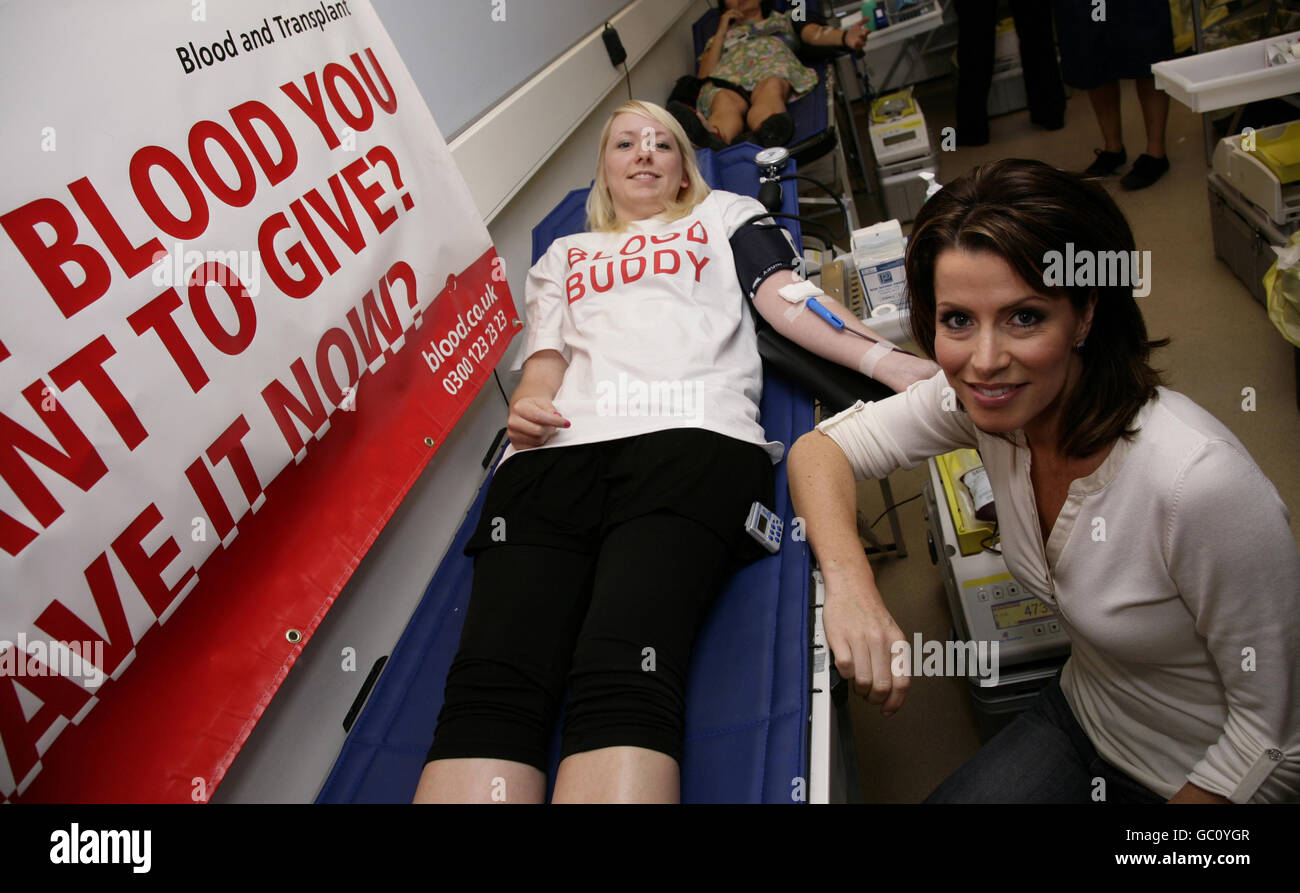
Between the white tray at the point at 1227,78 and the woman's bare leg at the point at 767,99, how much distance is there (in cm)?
151

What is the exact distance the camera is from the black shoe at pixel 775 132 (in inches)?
119

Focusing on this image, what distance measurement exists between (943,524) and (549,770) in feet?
3.14

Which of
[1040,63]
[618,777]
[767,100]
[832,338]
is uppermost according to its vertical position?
[767,100]

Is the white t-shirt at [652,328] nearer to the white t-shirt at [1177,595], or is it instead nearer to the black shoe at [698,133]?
Answer: the white t-shirt at [1177,595]

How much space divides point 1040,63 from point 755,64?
1603 mm

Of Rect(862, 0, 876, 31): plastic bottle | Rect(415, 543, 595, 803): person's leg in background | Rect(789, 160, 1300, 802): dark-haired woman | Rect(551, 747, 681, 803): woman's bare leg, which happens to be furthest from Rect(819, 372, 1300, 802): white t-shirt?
Rect(862, 0, 876, 31): plastic bottle

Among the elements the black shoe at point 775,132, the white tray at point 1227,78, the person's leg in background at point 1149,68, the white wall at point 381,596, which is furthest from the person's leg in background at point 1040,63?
the white wall at point 381,596

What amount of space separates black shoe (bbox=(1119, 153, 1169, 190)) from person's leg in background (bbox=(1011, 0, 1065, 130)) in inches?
37.2

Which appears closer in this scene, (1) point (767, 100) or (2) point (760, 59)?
(1) point (767, 100)

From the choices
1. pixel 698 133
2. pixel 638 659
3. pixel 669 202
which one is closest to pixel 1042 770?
pixel 638 659

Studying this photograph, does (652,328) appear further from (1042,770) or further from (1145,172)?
(1145,172)

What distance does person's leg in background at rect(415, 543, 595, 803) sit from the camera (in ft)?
3.62

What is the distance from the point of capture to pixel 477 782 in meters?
1.09

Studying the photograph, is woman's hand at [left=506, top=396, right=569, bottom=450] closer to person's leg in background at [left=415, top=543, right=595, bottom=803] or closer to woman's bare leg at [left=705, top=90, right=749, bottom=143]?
person's leg in background at [left=415, top=543, right=595, bottom=803]
